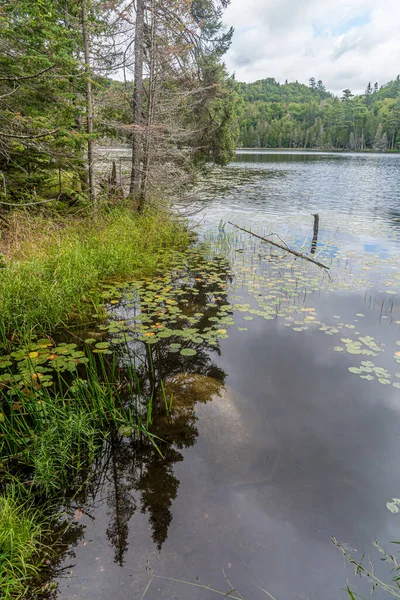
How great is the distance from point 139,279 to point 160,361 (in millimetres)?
3157

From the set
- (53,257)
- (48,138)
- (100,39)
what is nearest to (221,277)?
(53,257)

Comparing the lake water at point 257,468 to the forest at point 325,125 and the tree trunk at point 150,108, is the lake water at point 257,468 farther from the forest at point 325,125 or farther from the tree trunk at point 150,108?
the forest at point 325,125

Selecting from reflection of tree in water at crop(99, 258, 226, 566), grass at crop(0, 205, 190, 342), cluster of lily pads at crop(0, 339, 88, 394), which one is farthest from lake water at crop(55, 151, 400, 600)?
grass at crop(0, 205, 190, 342)

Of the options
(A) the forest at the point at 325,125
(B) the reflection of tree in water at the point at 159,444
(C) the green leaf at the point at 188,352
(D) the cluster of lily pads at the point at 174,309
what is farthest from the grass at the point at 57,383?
(A) the forest at the point at 325,125

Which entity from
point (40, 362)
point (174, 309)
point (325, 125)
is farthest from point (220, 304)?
point (325, 125)

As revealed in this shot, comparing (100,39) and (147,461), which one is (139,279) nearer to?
(147,461)

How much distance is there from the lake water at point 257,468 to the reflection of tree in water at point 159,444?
0.04 ft

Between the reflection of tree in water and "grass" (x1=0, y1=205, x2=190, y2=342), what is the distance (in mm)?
1500

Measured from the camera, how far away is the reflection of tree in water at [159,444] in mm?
2531

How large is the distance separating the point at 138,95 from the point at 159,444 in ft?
32.9

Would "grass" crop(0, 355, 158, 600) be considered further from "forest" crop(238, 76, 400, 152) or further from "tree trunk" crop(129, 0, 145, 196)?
"forest" crop(238, 76, 400, 152)

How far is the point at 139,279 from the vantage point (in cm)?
728

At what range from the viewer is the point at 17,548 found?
2074mm

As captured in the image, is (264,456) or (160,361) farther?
(160,361)
